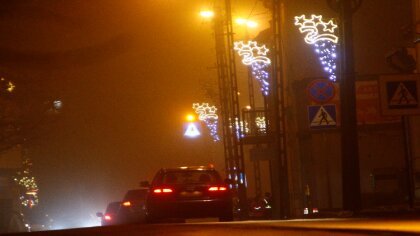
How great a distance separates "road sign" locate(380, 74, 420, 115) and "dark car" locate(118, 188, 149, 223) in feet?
40.2

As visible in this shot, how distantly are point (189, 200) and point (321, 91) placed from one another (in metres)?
7.95

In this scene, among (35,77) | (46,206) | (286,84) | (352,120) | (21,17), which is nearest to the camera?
(21,17)

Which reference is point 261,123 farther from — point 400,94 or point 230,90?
point 400,94

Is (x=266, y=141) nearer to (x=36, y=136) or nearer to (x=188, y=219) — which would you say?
(x=36, y=136)

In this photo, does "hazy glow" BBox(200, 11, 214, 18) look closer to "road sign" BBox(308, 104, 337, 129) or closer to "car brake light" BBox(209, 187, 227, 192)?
"road sign" BBox(308, 104, 337, 129)

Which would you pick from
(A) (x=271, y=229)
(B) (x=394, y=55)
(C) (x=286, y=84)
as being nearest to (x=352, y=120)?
(B) (x=394, y=55)

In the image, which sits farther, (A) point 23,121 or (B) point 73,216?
(B) point 73,216

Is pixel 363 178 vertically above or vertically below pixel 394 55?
below

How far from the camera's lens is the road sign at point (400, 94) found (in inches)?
712

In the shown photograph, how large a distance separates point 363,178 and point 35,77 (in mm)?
14049

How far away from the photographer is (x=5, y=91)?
107 ft

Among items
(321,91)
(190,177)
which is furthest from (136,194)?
(190,177)

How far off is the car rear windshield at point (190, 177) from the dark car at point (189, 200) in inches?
2.3

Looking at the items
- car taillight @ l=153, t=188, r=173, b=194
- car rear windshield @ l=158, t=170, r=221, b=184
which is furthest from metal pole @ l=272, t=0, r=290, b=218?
car taillight @ l=153, t=188, r=173, b=194
